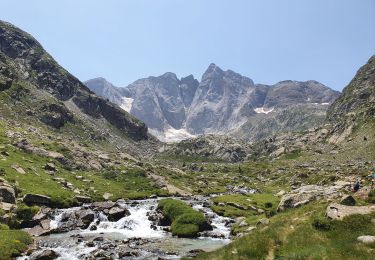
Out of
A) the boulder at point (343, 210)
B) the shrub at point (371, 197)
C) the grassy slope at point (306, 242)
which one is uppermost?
the shrub at point (371, 197)

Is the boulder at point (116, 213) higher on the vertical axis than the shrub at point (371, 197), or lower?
lower

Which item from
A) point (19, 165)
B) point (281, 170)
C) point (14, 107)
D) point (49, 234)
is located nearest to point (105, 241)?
point (49, 234)

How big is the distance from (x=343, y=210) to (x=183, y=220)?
29120 mm

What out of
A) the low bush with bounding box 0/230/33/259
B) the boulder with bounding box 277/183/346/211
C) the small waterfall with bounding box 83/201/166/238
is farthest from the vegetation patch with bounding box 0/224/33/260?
the boulder with bounding box 277/183/346/211

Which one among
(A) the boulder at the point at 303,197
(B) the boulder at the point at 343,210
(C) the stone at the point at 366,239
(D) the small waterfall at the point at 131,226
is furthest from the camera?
(D) the small waterfall at the point at 131,226

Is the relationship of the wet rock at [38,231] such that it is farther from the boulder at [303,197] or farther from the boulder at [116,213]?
the boulder at [303,197]

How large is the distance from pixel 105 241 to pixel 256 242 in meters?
24.6

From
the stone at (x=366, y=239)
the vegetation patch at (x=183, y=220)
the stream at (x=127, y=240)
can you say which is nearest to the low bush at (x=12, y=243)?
the stream at (x=127, y=240)

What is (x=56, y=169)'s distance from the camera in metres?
94.6

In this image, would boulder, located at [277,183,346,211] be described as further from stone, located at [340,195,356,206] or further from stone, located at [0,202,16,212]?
stone, located at [0,202,16,212]

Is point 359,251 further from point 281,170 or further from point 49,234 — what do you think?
point 281,170

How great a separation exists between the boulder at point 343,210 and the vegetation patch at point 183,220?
25.3 meters

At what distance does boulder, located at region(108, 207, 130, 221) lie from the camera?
62209 millimetres

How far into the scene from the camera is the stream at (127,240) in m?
40.8
